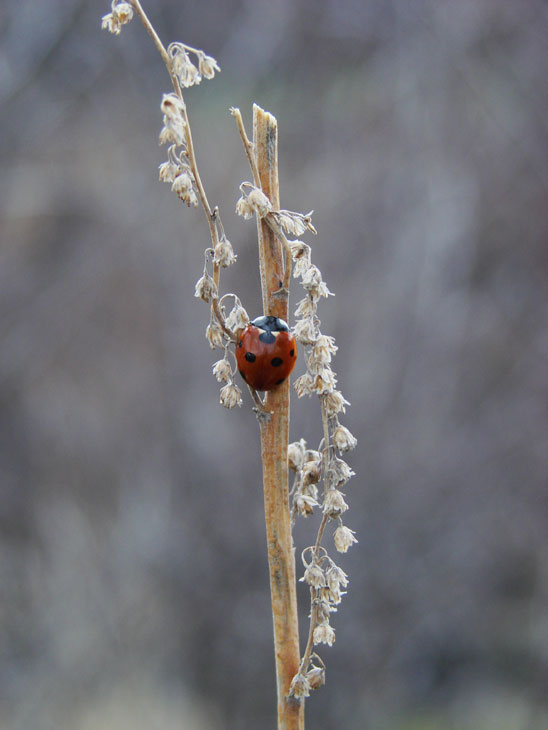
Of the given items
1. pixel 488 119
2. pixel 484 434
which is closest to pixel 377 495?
pixel 484 434

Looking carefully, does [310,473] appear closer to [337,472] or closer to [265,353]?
[337,472]

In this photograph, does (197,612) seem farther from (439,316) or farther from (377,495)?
(439,316)

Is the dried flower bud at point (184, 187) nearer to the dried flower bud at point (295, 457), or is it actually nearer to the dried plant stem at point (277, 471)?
the dried plant stem at point (277, 471)

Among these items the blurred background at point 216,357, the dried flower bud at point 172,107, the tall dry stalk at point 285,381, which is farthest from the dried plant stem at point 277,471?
the blurred background at point 216,357

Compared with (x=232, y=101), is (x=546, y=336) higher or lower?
lower

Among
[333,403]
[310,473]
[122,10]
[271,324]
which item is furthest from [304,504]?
[122,10]

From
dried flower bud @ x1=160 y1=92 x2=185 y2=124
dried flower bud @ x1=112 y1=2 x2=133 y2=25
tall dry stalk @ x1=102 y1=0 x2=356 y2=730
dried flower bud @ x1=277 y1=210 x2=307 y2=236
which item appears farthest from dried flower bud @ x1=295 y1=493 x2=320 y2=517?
dried flower bud @ x1=112 y1=2 x2=133 y2=25

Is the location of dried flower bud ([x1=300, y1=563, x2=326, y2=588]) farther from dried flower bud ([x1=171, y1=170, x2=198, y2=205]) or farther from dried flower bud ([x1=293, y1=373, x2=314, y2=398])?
dried flower bud ([x1=171, y1=170, x2=198, y2=205])
